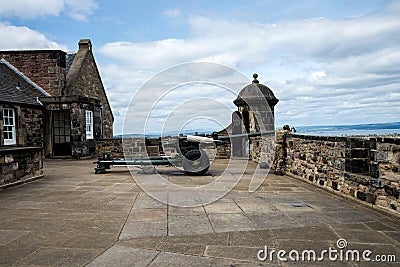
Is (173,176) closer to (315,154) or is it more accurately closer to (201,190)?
(201,190)

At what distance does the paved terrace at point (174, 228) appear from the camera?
11.2 ft

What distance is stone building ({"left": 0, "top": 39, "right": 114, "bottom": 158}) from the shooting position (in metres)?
15.4

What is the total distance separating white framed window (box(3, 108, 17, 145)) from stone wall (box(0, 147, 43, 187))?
5646mm

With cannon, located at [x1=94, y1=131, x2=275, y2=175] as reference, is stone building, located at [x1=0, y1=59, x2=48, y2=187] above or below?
above

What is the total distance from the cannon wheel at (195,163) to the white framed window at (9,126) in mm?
8227

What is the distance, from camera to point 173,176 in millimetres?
9492

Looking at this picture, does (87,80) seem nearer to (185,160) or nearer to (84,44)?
(84,44)

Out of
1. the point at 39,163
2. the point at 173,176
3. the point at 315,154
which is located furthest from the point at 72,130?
the point at 315,154

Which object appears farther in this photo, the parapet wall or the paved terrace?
the parapet wall

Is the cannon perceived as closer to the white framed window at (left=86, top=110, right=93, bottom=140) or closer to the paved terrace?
the paved terrace

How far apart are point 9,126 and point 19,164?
681 centimetres

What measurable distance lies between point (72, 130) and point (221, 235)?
12853 mm

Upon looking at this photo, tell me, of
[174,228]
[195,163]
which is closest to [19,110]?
[195,163]

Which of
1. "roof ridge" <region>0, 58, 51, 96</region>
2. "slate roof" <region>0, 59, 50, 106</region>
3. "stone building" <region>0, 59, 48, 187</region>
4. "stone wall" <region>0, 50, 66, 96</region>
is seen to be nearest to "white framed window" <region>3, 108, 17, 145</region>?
"stone building" <region>0, 59, 48, 187</region>
